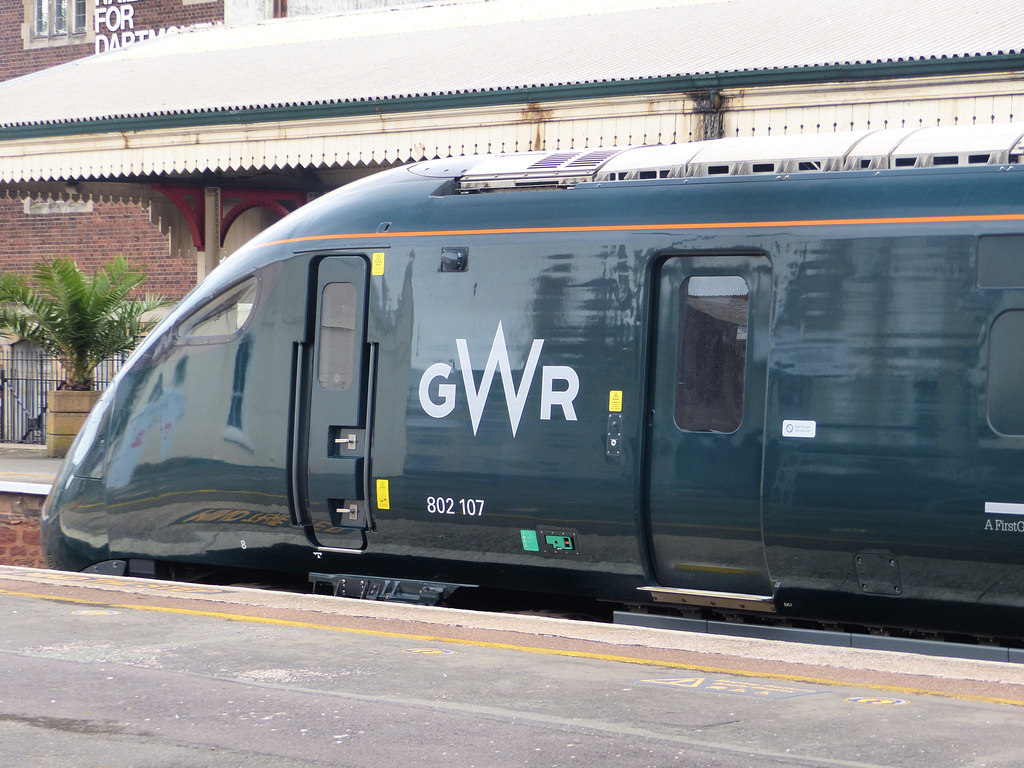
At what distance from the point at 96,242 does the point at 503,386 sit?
22.1 m

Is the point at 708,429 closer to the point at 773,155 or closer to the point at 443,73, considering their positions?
the point at 773,155

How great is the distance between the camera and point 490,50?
1658 centimetres

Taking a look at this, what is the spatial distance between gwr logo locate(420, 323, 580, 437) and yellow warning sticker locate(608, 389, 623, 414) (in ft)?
0.70

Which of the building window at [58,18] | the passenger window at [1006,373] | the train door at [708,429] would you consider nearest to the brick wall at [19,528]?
the train door at [708,429]

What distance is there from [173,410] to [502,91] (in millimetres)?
5913

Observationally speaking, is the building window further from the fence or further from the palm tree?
the palm tree

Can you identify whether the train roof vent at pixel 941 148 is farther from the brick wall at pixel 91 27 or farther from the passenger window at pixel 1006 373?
the brick wall at pixel 91 27

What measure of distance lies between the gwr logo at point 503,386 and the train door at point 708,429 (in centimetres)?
53

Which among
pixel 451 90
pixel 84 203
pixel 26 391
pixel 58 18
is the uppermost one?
pixel 58 18

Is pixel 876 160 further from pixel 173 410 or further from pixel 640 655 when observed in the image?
pixel 173 410

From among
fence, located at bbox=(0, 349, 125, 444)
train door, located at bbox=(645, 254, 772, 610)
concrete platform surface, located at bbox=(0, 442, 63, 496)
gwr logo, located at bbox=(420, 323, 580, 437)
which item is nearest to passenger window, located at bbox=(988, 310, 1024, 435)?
train door, located at bbox=(645, 254, 772, 610)

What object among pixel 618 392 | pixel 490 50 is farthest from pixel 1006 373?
pixel 490 50

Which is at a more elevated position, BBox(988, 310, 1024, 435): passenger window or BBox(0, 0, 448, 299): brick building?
BBox(0, 0, 448, 299): brick building

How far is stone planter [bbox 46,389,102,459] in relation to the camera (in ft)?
63.7
